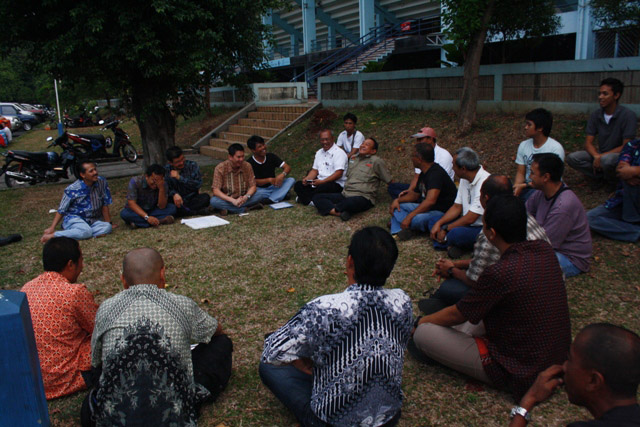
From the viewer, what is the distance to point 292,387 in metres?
2.96

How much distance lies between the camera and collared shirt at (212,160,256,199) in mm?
8461

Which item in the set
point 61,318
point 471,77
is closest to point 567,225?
point 61,318

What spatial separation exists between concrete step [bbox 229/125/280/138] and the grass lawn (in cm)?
636

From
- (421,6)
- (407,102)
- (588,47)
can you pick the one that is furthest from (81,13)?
(421,6)

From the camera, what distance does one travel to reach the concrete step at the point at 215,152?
51.4 feet

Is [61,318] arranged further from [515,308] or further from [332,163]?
[332,163]

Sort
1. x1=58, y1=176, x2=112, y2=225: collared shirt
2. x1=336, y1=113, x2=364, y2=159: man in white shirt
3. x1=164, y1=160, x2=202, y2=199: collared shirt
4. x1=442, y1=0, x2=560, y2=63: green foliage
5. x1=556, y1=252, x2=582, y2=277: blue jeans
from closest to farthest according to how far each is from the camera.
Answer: x1=556, y1=252, x2=582, y2=277: blue jeans, x1=58, y1=176, x2=112, y2=225: collared shirt, x1=164, y1=160, x2=202, y2=199: collared shirt, x1=442, y1=0, x2=560, y2=63: green foliage, x1=336, y1=113, x2=364, y2=159: man in white shirt

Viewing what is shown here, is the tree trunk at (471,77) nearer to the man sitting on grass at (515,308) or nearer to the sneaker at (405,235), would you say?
the sneaker at (405,235)

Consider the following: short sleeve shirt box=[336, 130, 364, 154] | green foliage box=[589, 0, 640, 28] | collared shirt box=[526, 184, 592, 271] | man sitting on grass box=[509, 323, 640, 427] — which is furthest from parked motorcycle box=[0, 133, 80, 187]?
man sitting on grass box=[509, 323, 640, 427]

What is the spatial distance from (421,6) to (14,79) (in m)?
39.5

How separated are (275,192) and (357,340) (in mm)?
6740

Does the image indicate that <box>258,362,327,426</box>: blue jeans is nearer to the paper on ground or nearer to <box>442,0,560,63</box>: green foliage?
the paper on ground

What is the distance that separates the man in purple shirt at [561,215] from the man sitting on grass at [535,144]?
126cm

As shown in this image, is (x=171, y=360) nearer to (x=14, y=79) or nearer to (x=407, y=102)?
(x=407, y=102)
